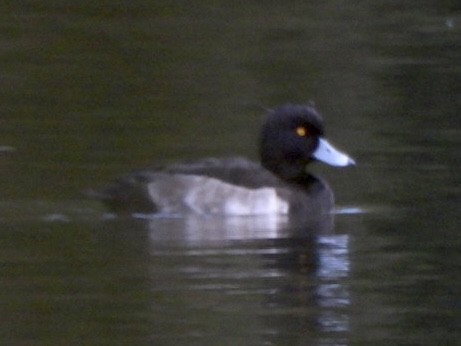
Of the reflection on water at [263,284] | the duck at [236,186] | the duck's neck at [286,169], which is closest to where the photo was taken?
the reflection on water at [263,284]

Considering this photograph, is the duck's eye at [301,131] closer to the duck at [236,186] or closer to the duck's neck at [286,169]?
the duck at [236,186]

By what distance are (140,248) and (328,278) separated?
55.7 inches

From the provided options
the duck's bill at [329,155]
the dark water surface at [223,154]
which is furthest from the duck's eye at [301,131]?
the dark water surface at [223,154]

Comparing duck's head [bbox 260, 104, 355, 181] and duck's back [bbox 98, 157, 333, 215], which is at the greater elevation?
duck's head [bbox 260, 104, 355, 181]

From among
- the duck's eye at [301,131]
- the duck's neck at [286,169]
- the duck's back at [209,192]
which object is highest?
the duck's eye at [301,131]

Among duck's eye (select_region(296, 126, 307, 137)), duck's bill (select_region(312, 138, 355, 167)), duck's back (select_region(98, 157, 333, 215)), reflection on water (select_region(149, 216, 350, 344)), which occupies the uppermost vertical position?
duck's eye (select_region(296, 126, 307, 137))

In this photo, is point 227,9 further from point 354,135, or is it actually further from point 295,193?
point 295,193

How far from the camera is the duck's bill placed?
14281mm

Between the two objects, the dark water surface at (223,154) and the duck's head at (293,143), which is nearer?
the dark water surface at (223,154)

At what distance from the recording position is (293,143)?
1428 cm

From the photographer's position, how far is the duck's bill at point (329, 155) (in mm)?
14281

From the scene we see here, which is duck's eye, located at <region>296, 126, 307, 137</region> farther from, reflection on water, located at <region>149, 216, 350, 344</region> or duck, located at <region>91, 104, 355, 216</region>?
reflection on water, located at <region>149, 216, 350, 344</region>

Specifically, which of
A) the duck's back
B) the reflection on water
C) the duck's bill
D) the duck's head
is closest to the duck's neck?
the duck's head

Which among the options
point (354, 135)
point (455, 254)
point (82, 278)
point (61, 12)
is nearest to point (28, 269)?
point (82, 278)
